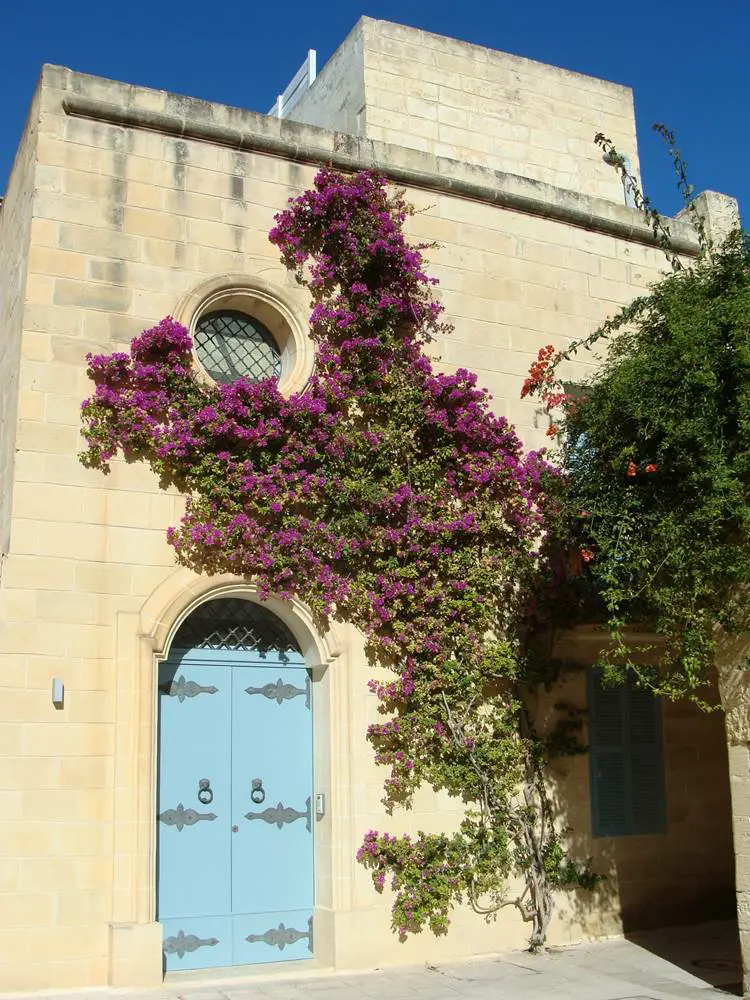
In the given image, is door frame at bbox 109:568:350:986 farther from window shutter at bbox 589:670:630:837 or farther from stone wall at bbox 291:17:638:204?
stone wall at bbox 291:17:638:204

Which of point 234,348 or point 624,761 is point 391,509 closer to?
point 234,348

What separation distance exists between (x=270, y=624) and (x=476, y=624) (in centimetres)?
161

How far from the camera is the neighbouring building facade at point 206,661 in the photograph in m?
7.14

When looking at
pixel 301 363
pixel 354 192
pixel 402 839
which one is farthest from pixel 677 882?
pixel 354 192

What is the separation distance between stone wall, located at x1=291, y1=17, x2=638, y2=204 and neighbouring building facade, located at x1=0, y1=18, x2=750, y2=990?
5.67 ft

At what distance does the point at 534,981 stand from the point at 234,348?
5.13 metres

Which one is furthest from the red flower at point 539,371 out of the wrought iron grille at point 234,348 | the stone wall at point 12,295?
the stone wall at point 12,295

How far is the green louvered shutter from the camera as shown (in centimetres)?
920

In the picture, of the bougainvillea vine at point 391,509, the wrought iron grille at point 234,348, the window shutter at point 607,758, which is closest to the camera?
the bougainvillea vine at point 391,509

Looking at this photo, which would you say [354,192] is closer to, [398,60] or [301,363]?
[301,363]

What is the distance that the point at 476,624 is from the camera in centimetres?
866

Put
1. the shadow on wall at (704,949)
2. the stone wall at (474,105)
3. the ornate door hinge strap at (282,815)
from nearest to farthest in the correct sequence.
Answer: the shadow on wall at (704,949) < the ornate door hinge strap at (282,815) < the stone wall at (474,105)

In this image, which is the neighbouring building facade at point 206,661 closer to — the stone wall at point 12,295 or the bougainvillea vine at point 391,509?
the stone wall at point 12,295

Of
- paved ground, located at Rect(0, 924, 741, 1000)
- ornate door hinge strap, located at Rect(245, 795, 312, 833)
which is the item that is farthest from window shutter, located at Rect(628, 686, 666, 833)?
ornate door hinge strap, located at Rect(245, 795, 312, 833)
